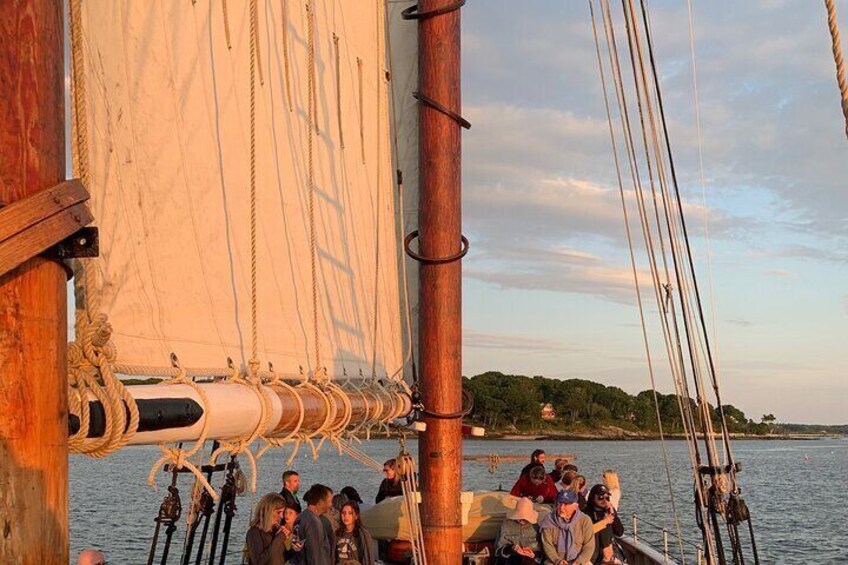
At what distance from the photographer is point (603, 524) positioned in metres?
8.03

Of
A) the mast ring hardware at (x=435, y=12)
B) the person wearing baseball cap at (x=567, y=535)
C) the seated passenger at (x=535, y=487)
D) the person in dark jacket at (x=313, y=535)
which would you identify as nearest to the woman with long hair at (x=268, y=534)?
the person in dark jacket at (x=313, y=535)

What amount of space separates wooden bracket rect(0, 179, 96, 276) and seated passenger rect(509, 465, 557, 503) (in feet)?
24.9

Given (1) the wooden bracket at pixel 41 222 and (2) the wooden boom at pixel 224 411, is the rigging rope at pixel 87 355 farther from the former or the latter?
(1) the wooden bracket at pixel 41 222

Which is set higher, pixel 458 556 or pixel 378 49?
pixel 378 49

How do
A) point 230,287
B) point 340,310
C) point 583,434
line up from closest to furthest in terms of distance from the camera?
1. point 230,287
2. point 340,310
3. point 583,434

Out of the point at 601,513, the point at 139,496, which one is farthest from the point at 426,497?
the point at 139,496

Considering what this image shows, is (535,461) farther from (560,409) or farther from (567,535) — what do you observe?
(560,409)

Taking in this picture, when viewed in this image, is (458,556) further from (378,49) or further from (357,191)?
(378,49)

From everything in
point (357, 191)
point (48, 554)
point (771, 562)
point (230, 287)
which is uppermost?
point (357, 191)

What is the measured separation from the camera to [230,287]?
4344 millimetres

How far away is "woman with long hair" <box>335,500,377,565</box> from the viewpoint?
664 cm

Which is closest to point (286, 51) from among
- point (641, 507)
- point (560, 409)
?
point (641, 507)

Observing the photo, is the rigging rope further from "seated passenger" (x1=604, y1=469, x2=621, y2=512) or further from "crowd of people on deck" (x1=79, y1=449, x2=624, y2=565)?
"seated passenger" (x1=604, y1=469, x2=621, y2=512)

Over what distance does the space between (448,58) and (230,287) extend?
338 centimetres
